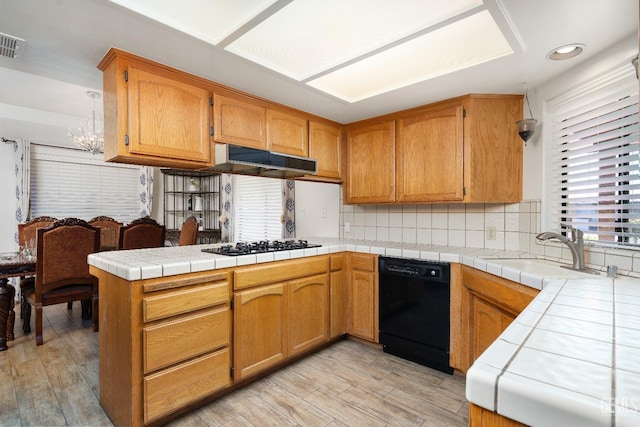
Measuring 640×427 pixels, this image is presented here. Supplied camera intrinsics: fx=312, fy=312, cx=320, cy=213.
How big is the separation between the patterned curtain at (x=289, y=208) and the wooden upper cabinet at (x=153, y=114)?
5.23 feet

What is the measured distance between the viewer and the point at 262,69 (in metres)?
2.05

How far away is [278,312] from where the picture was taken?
7.50 feet

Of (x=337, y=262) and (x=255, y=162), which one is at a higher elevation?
(x=255, y=162)

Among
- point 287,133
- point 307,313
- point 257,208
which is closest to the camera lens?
point 307,313

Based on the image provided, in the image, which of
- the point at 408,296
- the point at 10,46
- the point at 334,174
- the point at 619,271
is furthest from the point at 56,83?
the point at 619,271

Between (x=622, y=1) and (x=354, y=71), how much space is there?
138cm

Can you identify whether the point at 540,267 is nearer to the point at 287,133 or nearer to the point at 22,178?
the point at 287,133

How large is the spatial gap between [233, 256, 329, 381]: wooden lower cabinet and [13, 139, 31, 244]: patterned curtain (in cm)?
407

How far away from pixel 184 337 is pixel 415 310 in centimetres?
168

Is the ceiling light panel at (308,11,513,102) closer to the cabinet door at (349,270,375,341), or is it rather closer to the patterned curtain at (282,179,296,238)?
A: the patterned curtain at (282,179,296,238)

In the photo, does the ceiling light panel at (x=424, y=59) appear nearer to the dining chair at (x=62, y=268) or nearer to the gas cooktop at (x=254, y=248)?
the gas cooktop at (x=254, y=248)

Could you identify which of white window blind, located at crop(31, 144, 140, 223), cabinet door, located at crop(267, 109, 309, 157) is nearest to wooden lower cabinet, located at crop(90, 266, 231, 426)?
cabinet door, located at crop(267, 109, 309, 157)

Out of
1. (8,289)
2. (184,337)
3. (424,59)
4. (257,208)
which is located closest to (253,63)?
(424,59)

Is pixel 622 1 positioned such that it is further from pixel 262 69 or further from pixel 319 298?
pixel 319 298
